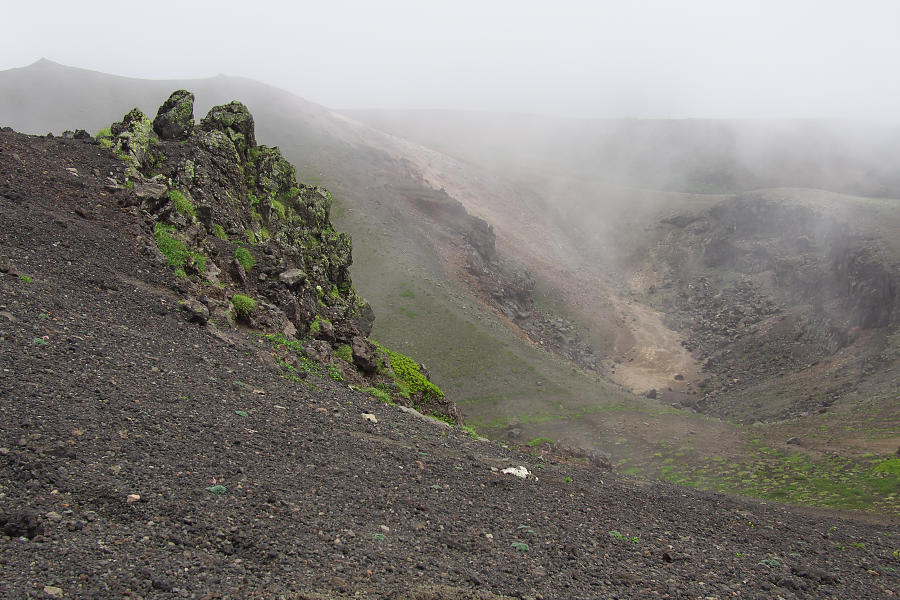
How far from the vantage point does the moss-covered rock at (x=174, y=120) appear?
91.5 feet

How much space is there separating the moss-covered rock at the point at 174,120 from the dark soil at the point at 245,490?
7.84 m

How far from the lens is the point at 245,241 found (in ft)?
81.7

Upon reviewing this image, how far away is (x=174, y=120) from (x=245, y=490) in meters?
23.4

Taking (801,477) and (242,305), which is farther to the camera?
(801,477)

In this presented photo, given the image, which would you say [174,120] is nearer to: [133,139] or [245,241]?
[133,139]

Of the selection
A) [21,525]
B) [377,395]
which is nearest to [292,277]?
[377,395]

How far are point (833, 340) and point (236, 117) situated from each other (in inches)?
Result: 2407

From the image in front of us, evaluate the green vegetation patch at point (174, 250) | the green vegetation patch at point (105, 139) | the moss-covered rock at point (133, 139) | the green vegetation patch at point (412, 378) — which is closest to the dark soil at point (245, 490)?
the green vegetation patch at point (174, 250)

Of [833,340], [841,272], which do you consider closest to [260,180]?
[833,340]

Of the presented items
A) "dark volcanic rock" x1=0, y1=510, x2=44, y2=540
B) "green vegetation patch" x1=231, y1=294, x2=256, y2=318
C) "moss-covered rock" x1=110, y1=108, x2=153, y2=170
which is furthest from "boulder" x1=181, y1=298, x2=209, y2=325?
"dark volcanic rock" x1=0, y1=510, x2=44, y2=540

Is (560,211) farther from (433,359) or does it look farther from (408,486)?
(408,486)

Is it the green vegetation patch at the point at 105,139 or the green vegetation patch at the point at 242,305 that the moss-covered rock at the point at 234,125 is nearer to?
the green vegetation patch at the point at 105,139

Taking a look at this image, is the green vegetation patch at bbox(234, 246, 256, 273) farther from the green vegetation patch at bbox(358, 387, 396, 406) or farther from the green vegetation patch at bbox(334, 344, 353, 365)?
the green vegetation patch at bbox(358, 387, 396, 406)

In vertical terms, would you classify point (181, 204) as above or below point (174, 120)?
below
